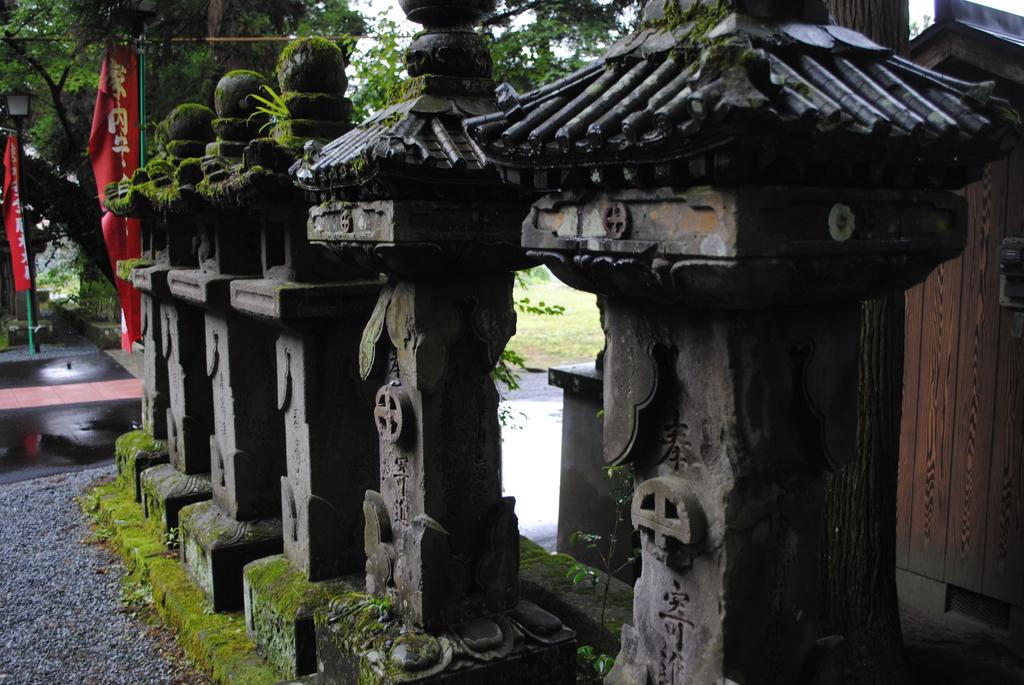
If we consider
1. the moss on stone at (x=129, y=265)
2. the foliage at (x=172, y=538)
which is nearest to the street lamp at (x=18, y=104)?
the moss on stone at (x=129, y=265)

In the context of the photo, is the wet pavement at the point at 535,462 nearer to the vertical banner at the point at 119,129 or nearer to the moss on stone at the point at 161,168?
the moss on stone at the point at 161,168

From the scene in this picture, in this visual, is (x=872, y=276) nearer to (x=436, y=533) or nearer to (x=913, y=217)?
(x=913, y=217)

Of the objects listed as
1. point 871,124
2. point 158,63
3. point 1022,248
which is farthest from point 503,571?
point 158,63

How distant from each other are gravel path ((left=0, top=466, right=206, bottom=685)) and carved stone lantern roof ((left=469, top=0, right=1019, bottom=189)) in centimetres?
438

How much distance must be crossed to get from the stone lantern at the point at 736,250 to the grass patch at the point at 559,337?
1279 cm

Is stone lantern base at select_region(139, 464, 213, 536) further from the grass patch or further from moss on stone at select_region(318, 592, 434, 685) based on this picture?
the grass patch

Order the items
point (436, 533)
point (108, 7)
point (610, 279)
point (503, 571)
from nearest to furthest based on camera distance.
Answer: point (610, 279) < point (436, 533) < point (503, 571) < point (108, 7)

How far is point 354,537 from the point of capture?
202 inches

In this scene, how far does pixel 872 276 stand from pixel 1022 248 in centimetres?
311

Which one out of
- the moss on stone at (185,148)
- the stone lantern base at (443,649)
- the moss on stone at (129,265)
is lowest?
the stone lantern base at (443,649)

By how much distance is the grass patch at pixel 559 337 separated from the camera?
18.5 meters

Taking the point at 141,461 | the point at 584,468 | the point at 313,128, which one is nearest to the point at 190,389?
the point at 141,461

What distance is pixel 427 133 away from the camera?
148 inches

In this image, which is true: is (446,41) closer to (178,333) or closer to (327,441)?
(327,441)
